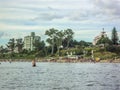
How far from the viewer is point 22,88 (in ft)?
217

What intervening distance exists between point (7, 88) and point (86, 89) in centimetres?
1295

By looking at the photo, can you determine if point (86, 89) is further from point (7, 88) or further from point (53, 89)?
point (7, 88)

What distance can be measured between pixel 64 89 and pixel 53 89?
5.74ft

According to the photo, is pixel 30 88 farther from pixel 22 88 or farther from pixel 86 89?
pixel 86 89

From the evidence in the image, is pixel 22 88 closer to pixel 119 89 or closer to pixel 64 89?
pixel 64 89

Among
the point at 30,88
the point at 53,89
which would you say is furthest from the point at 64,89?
the point at 30,88

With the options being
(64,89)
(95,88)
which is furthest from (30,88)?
(95,88)

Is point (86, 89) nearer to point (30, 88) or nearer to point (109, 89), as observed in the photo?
point (109, 89)

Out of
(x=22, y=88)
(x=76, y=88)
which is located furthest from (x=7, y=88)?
(x=76, y=88)

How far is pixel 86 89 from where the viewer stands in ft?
212

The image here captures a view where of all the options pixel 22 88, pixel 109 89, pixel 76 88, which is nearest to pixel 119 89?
pixel 109 89

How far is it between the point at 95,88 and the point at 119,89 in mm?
4478

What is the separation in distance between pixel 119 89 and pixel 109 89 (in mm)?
1714

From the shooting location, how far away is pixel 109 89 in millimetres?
64000
